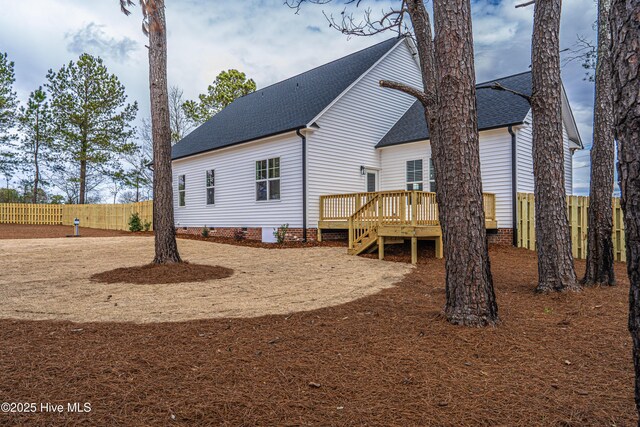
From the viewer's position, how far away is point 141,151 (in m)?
29.4

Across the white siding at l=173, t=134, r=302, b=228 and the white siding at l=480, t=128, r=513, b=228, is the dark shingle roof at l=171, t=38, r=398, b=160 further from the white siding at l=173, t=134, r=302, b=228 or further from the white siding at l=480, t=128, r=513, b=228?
the white siding at l=480, t=128, r=513, b=228

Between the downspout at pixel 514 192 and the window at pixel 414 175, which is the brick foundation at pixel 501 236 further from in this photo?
the window at pixel 414 175

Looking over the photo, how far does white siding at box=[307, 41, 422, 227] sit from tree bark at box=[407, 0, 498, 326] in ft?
28.5

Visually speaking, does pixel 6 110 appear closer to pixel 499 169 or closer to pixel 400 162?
pixel 400 162

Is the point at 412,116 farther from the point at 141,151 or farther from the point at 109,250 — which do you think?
the point at 141,151

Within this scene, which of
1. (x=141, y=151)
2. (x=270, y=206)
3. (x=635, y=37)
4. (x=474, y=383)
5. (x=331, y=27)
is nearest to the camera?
→ (x=635, y=37)

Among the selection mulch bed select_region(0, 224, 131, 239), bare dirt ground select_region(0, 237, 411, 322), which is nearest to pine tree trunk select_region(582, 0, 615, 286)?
bare dirt ground select_region(0, 237, 411, 322)

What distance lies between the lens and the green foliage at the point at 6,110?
82.8ft

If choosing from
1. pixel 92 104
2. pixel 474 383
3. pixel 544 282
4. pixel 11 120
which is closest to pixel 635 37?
pixel 474 383

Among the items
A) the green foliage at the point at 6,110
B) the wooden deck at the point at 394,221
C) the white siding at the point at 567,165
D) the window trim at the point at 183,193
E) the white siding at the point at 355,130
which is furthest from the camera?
the green foliage at the point at 6,110

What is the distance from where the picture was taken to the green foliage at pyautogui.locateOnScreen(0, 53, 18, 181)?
82.8ft

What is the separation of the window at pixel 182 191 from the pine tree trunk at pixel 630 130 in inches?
705

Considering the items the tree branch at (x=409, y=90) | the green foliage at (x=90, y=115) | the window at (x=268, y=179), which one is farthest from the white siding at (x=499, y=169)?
the green foliage at (x=90, y=115)

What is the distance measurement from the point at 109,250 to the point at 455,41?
416 inches
